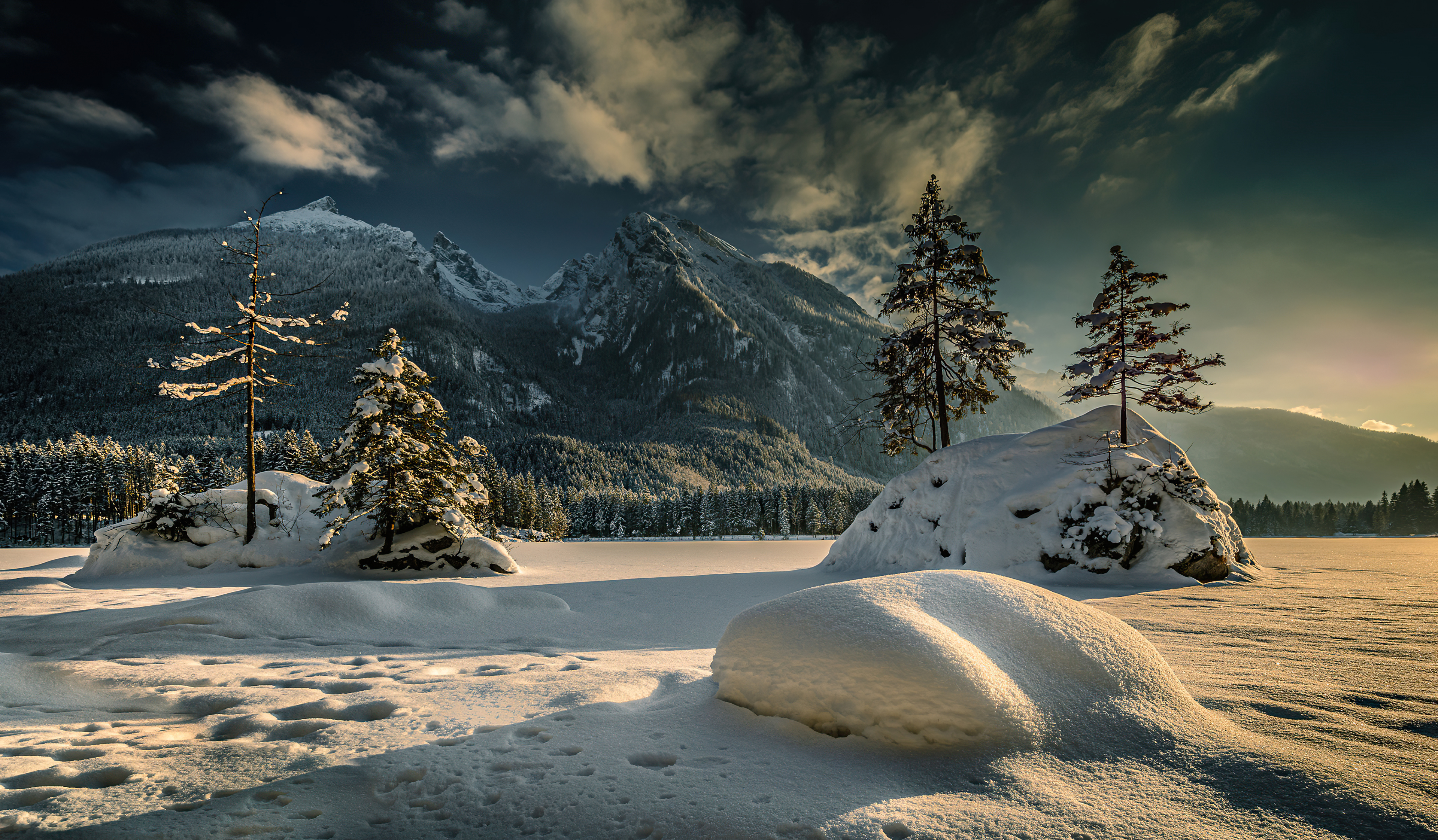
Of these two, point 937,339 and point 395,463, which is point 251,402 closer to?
point 395,463

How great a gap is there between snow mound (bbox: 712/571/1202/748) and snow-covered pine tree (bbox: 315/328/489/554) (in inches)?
488

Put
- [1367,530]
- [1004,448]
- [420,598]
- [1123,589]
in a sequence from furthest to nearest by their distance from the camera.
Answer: [1367,530]
[1004,448]
[1123,589]
[420,598]

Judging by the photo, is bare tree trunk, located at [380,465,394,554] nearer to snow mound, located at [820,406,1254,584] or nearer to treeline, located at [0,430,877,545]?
snow mound, located at [820,406,1254,584]

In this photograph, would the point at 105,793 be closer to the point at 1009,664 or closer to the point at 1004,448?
the point at 1009,664

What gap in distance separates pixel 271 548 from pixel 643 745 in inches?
627

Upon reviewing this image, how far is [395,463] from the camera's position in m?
13.3

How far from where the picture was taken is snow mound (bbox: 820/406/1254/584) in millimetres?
10383

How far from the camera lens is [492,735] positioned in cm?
326

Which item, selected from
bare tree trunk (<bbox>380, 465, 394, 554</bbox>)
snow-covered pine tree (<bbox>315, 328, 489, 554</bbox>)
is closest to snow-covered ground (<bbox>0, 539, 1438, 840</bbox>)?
snow-covered pine tree (<bbox>315, 328, 489, 554</bbox>)

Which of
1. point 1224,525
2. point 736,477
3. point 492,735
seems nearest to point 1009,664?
point 492,735

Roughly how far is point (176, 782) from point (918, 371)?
53.3 feet

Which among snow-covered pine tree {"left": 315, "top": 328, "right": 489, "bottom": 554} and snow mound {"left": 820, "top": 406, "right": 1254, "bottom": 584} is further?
snow-covered pine tree {"left": 315, "top": 328, "right": 489, "bottom": 554}

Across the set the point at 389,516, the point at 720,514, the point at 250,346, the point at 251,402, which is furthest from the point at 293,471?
the point at 720,514

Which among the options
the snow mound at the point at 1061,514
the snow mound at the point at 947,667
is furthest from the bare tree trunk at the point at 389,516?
the snow mound at the point at 947,667
